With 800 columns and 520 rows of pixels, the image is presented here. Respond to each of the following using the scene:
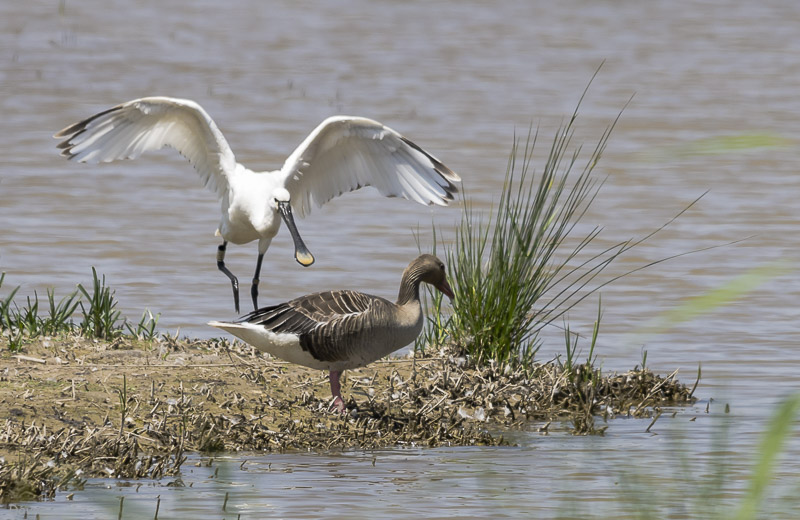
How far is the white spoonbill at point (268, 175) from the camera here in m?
9.83

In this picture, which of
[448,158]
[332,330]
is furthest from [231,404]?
[448,158]

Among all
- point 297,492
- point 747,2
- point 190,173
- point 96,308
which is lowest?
point 297,492

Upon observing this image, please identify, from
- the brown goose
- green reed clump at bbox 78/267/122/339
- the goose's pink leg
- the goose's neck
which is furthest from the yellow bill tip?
the goose's pink leg

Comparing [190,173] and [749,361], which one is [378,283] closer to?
[749,361]

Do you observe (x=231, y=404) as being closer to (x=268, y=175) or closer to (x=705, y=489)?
(x=268, y=175)

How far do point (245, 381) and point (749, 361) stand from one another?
343cm

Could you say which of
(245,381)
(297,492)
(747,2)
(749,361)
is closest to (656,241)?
(749,361)

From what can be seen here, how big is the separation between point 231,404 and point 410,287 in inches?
44.4

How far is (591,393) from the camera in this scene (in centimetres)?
814

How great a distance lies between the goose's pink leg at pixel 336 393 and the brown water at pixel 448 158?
0.45 metres

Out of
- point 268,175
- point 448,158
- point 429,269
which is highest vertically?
point 448,158

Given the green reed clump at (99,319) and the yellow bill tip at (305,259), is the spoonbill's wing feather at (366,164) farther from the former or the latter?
the green reed clump at (99,319)

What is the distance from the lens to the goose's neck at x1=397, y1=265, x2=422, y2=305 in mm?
7922

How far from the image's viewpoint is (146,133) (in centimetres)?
1016
